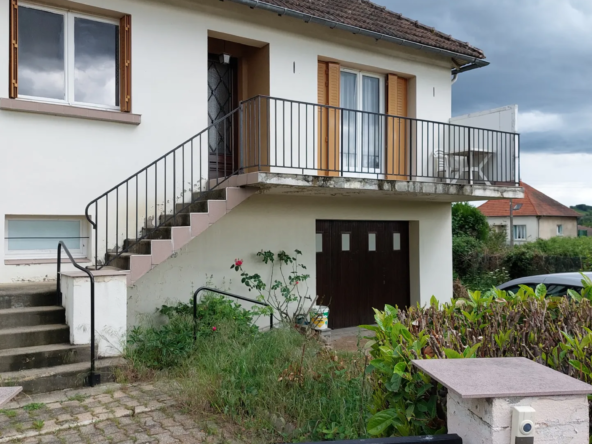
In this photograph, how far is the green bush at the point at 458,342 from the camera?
272 centimetres

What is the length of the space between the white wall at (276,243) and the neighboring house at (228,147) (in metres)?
0.03

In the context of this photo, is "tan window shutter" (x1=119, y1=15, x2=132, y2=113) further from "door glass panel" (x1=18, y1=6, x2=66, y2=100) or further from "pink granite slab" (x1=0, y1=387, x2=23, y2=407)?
"pink granite slab" (x1=0, y1=387, x2=23, y2=407)

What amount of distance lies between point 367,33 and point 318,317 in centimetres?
521

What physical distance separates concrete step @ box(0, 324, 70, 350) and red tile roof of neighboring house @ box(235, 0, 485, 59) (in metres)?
5.70

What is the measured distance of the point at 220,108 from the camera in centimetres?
976

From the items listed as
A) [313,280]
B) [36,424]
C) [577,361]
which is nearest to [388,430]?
[577,361]

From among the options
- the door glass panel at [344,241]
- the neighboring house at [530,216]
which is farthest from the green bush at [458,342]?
the neighboring house at [530,216]

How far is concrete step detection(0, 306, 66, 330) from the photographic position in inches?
244

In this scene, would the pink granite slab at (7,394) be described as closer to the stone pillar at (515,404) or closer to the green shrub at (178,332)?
the stone pillar at (515,404)

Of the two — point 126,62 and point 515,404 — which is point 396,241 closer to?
point 126,62

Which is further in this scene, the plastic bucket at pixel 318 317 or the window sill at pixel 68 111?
the plastic bucket at pixel 318 317

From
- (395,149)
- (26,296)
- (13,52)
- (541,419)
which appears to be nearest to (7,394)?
(541,419)

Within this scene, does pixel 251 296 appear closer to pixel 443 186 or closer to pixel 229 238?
pixel 229 238

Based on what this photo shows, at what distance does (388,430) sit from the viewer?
287 cm
